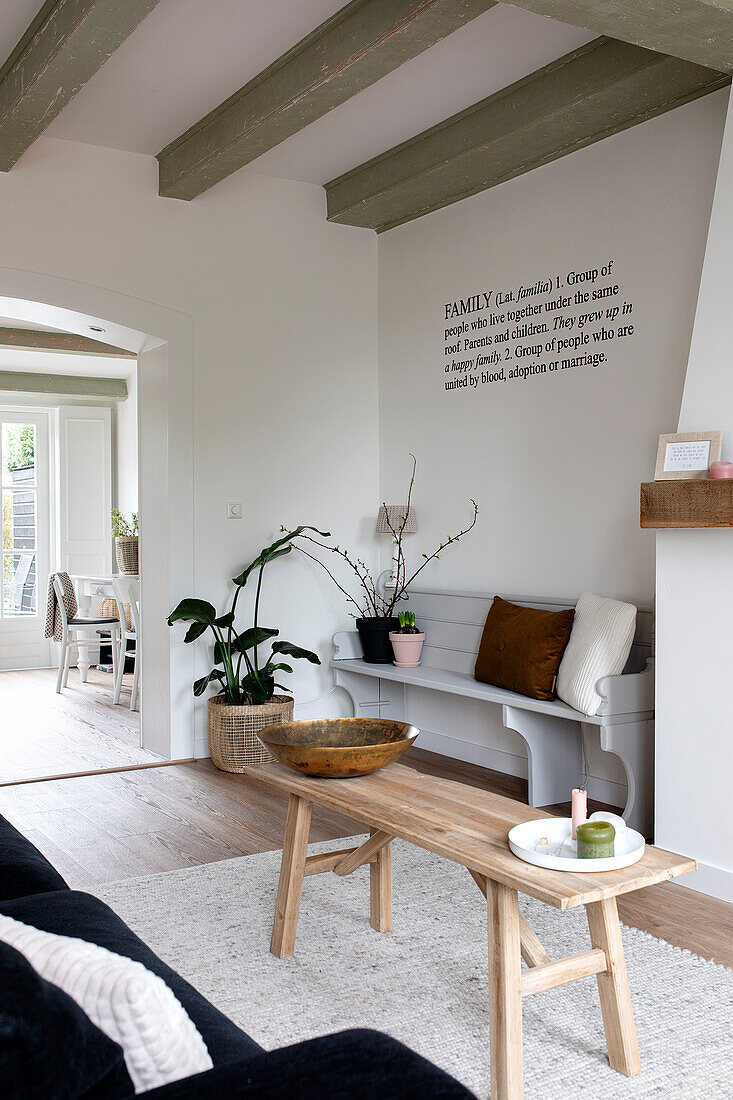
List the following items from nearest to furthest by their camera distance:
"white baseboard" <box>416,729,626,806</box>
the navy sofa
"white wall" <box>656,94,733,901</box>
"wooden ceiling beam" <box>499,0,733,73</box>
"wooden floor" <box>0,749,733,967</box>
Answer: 1. the navy sofa
2. "wooden ceiling beam" <box>499,0,733,73</box>
3. "wooden floor" <box>0,749,733,967</box>
4. "white wall" <box>656,94,733,901</box>
5. "white baseboard" <box>416,729,626,806</box>

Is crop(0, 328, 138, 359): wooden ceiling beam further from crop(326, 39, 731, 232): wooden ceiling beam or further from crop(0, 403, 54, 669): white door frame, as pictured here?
crop(326, 39, 731, 232): wooden ceiling beam

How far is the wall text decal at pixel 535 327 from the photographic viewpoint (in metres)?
4.08

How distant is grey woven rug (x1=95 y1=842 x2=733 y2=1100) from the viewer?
2104mm

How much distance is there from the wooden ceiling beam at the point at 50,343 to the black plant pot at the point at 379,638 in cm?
333

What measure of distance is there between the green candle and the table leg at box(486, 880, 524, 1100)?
0.16 meters

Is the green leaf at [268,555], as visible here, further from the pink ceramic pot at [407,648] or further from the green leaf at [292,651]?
the pink ceramic pot at [407,648]

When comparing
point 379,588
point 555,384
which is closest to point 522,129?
point 555,384

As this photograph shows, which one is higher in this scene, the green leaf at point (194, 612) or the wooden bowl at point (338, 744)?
the green leaf at point (194, 612)

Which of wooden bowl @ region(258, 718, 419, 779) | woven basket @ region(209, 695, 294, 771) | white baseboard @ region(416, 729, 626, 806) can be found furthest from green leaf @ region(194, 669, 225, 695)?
wooden bowl @ region(258, 718, 419, 779)

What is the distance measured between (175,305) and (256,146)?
984 millimetres

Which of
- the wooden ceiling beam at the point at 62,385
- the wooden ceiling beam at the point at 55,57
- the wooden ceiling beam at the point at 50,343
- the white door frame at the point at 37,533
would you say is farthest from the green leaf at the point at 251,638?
the wooden ceiling beam at the point at 62,385

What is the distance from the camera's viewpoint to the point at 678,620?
3.23 metres

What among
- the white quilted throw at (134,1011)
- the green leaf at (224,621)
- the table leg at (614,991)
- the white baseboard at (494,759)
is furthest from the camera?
the green leaf at (224,621)

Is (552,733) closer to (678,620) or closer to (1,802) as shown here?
(678,620)
